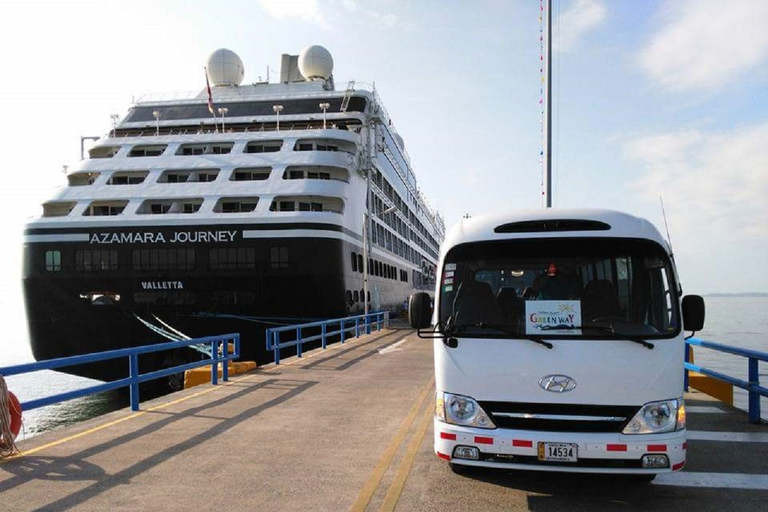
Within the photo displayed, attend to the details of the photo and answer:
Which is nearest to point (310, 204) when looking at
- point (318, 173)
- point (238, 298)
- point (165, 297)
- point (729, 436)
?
point (318, 173)

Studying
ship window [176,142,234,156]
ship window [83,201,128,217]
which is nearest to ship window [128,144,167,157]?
ship window [176,142,234,156]

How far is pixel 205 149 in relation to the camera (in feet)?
87.8

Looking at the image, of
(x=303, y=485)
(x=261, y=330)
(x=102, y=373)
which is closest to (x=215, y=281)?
(x=261, y=330)

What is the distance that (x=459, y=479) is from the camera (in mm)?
5543

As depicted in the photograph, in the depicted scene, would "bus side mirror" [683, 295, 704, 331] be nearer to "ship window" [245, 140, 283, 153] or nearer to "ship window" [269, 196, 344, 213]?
"ship window" [269, 196, 344, 213]

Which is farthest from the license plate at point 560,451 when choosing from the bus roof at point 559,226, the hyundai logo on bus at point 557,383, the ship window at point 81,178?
the ship window at point 81,178

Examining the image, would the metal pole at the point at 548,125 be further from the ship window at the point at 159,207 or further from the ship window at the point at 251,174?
the ship window at the point at 159,207

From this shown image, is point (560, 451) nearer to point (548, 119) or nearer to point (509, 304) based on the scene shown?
point (509, 304)

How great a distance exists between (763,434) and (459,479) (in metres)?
4.17

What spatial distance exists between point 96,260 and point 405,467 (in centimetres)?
1810

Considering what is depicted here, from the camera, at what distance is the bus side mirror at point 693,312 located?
4996 mm

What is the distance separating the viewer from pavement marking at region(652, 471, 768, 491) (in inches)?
212

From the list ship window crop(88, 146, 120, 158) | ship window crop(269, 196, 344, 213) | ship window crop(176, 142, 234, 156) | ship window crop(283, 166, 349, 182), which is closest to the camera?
ship window crop(269, 196, 344, 213)

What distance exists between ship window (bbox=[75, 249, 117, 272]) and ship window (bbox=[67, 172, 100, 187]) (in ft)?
18.6
